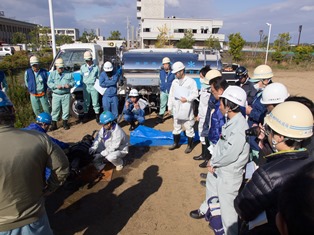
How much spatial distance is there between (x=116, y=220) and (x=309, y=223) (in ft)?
9.51

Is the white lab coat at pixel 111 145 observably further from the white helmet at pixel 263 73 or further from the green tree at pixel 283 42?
the green tree at pixel 283 42

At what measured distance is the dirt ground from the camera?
10.3 feet

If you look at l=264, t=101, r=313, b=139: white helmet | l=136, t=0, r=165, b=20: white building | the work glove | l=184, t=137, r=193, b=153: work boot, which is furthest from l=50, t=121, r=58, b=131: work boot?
l=136, t=0, r=165, b=20: white building

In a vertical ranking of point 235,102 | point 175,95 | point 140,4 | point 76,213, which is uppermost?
point 140,4

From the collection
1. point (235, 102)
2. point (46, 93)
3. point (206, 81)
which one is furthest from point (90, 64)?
point (235, 102)

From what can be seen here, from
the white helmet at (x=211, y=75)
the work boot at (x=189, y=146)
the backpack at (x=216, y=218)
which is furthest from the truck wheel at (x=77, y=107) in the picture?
the backpack at (x=216, y=218)

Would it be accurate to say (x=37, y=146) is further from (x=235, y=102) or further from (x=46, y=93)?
(x=46, y=93)

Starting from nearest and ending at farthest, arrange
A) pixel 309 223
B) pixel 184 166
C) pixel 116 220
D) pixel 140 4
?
pixel 309 223 < pixel 116 220 < pixel 184 166 < pixel 140 4

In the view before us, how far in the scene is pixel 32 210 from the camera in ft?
5.73

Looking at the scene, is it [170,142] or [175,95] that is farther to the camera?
[170,142]

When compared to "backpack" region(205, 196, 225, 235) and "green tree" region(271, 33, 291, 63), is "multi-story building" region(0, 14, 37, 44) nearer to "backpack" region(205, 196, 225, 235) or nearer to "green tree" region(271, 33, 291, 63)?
"green tree" region(271, 33, 291, 63)

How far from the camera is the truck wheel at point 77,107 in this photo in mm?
7387

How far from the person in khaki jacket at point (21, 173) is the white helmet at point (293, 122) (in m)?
1.63

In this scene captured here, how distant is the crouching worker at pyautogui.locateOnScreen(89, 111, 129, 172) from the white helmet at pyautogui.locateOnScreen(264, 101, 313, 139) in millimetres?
2899
